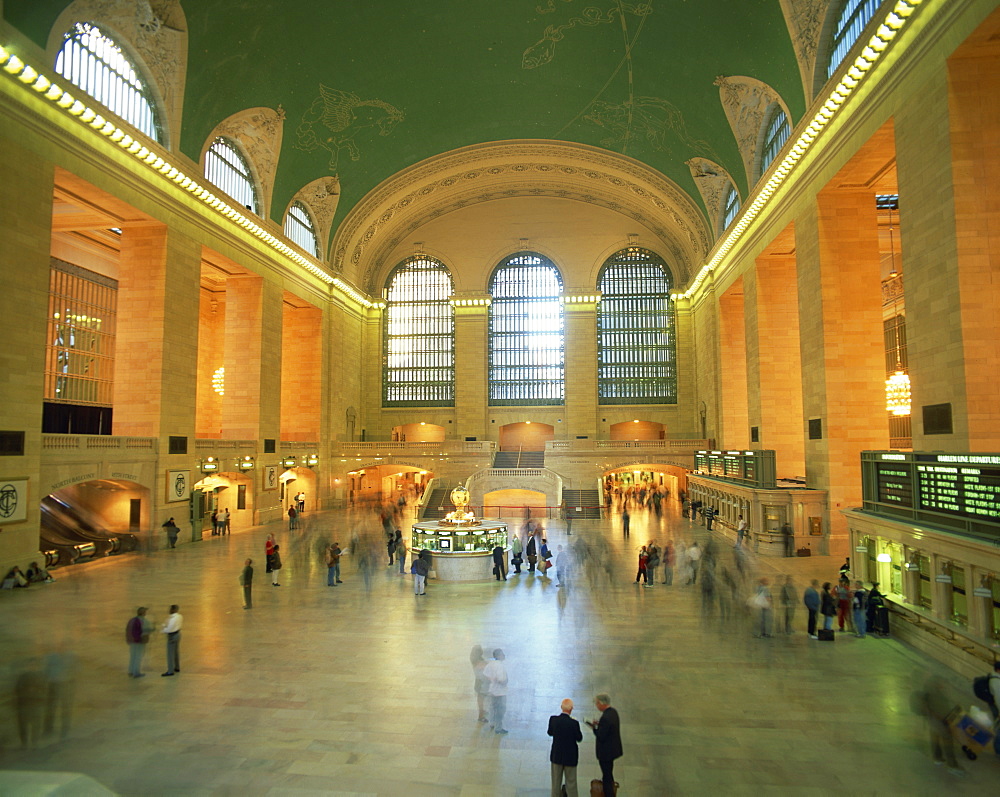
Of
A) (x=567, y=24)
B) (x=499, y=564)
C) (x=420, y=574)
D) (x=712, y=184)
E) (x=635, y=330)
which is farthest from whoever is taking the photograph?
(x=635, y=330)

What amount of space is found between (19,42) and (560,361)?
1095 inches

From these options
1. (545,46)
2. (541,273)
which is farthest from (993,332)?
(541,273)

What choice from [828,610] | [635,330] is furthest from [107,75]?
[635,330]

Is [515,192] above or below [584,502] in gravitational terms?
above

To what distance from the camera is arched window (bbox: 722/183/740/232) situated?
26.3 metres

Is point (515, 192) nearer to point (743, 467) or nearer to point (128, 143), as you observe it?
point (743, 467)

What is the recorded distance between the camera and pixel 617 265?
121ft

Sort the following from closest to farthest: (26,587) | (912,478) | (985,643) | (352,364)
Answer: (985,643) → (912,478) → (26,587) → (352,364)

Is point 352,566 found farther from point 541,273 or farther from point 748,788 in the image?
point 541,273

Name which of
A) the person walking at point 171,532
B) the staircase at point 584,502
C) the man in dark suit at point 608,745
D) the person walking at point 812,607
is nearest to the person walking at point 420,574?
the person walking at point 812,607

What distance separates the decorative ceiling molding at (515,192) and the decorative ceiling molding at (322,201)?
1.13m

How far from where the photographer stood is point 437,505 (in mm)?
26688

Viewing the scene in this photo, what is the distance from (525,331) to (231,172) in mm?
18678

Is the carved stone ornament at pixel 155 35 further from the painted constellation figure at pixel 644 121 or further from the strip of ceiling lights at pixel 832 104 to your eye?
the strip of ceiling lights at pixel 832 104
